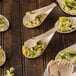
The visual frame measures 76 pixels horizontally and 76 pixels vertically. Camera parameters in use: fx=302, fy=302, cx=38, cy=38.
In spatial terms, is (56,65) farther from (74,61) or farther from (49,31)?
(49,31)

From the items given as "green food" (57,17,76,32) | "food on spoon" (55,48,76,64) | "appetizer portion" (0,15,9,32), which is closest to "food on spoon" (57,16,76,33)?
"green food" (57,17,76,32)

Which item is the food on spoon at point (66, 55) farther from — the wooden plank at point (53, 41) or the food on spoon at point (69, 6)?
the food on spoon at point (69, 6)

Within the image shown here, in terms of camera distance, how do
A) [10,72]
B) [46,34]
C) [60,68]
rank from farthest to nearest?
[46,34]
[10,72]
[60,68]

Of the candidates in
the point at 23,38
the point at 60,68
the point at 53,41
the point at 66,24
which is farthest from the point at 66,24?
the point at 60,68

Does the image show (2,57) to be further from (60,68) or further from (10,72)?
(60,68)

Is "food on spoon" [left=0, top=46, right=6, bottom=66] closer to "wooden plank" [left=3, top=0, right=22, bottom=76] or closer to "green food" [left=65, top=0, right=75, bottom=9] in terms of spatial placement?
"wooden plank" [left=3, top=0, right=22, bottom=76]

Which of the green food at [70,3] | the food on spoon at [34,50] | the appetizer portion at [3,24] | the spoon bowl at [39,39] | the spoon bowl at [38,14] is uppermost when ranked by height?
the green food at [70,3]

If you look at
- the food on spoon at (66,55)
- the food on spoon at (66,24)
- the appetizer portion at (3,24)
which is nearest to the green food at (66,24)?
the food on spoon at (66,24)
